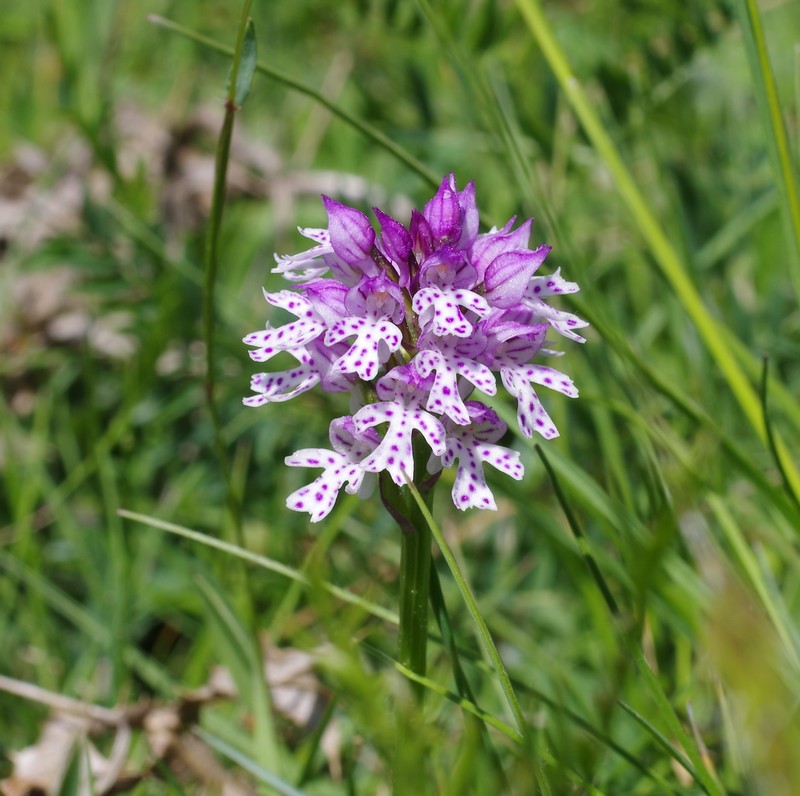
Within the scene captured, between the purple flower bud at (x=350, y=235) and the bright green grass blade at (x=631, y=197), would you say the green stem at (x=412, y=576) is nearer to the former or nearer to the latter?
the purple flower bud at (x=350, y=235)

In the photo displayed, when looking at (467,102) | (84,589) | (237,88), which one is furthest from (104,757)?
(467,102)

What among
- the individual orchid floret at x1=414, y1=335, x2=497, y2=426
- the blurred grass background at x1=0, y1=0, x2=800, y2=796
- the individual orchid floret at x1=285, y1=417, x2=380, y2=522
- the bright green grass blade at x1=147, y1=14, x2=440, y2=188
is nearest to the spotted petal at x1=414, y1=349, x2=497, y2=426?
the individual orchid floret at x1=414, y1=335, x2=497, y2=426

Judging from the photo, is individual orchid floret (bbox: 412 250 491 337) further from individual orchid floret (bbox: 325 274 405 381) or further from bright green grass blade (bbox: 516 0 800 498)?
bright green grass blade (bbox: 516 0 800 498)

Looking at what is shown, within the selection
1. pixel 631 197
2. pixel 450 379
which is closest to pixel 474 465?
pixel 450 379

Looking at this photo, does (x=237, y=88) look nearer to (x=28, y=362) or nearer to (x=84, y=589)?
(x=84, y=589)

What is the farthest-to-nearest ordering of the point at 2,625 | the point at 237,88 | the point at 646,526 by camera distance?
1. the point at 2,625
2. the point at 646,526
3. the point at 237,88

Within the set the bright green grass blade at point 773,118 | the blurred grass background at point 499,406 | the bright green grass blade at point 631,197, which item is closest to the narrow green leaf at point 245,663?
the blurred grass background at point 499,406
